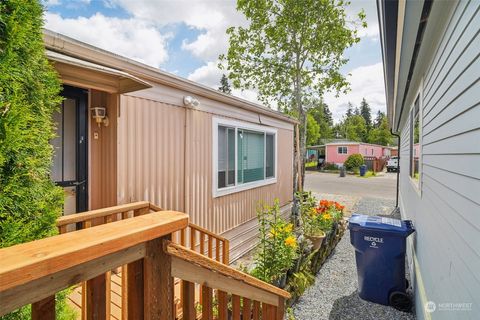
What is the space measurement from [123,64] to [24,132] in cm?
227

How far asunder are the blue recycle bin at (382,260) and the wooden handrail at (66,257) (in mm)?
3512

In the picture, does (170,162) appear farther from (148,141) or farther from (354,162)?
(354,162)

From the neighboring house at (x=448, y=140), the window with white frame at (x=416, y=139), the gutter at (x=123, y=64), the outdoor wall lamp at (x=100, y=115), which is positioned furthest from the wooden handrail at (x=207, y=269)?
the window with white frame at (x=416, y=139)

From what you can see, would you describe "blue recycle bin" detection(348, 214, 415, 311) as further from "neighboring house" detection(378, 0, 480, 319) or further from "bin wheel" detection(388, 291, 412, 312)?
"neighboring house" detection(378, 0, 480, 319)

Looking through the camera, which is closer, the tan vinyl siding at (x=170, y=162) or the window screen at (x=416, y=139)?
the tan vinyl siding at (x=170, y=162)

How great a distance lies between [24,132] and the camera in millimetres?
1276

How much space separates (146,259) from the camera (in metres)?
0.89

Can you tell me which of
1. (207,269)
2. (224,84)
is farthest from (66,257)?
(224,84)

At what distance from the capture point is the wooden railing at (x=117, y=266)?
59 cm

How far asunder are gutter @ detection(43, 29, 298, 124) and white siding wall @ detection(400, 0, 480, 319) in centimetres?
318

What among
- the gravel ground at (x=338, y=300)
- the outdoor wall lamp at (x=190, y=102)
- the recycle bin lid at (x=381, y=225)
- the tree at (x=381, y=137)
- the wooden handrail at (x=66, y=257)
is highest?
the tree at (x=381, y=137)

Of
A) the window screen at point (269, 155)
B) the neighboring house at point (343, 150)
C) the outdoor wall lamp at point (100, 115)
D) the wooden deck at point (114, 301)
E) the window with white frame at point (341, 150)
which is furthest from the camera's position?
the window with white frame at point (341, 150)

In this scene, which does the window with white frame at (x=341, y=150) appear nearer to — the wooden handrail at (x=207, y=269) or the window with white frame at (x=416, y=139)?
the window with white frame at (x=416, y=139)

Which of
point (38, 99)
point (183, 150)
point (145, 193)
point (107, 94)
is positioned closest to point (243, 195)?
point (183, 150)
